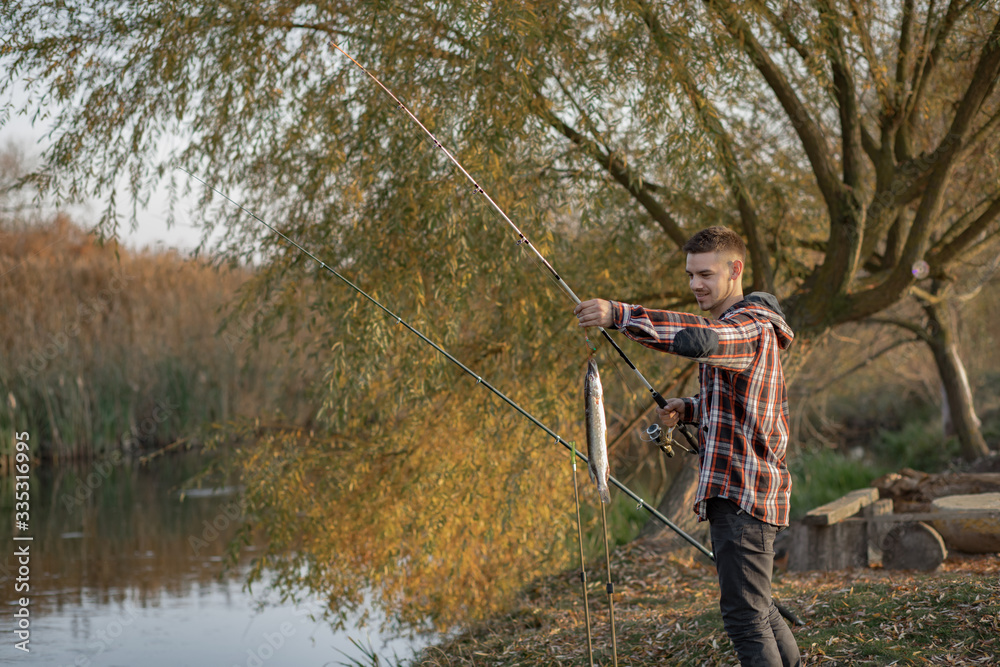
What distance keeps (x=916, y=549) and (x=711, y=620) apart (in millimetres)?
2297

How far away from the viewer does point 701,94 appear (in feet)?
16.9

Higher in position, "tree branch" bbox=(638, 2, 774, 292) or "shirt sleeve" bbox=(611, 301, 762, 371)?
"tree branch" bbox=(638, 2, 774, 292)

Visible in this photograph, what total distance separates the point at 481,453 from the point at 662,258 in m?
2.37

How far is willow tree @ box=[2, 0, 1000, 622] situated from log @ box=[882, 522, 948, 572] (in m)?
1.50

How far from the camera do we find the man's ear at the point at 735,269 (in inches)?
108

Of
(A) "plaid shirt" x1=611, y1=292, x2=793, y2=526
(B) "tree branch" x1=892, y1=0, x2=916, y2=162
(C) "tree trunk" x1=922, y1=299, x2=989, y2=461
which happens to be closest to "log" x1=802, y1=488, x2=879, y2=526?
(B) "tree branch" x1=892, y1=0, x2=916, y2=162

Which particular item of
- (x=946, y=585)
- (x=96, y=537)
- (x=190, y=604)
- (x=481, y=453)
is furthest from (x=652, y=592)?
(x=96, y=537)

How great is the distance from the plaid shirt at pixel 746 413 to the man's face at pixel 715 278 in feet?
0.30

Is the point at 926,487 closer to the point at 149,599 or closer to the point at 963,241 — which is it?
the point at 963,241

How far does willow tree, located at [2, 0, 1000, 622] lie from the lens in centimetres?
500

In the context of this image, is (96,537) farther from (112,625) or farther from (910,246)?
(910,246)

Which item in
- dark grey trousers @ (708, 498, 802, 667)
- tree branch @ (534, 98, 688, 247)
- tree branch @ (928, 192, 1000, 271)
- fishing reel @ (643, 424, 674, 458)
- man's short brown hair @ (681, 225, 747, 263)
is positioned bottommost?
dark grey trousers @ (708, 498, 802, 667)

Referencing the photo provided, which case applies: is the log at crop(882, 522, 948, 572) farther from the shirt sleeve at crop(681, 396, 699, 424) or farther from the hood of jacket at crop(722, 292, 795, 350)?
the hood of jacket at crop(722, 292, 795, 350)
